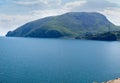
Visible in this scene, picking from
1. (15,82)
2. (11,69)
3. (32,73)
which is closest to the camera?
(15,82)

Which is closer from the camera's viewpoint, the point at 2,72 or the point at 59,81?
the point at 59,81

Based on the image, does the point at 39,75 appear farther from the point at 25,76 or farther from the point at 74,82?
the point at 74,82

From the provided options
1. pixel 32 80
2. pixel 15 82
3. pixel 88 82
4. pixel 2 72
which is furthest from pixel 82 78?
pixel 2 72

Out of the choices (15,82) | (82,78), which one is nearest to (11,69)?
(15,82)

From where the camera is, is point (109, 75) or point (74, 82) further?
point (109, 75)

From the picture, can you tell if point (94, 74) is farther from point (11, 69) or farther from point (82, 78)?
point (11, 69)

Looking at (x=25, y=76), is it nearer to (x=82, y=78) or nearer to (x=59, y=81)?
(x=59, y=81)

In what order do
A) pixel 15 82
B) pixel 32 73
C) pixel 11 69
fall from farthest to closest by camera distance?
1. pixel 11 69
2. pixel 32 73
3. pixel 15 82

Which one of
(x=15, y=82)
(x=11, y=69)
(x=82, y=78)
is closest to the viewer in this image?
(x=15, y=82)

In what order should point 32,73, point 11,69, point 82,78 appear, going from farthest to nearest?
point 11,69, point 32,73, point 82,78
